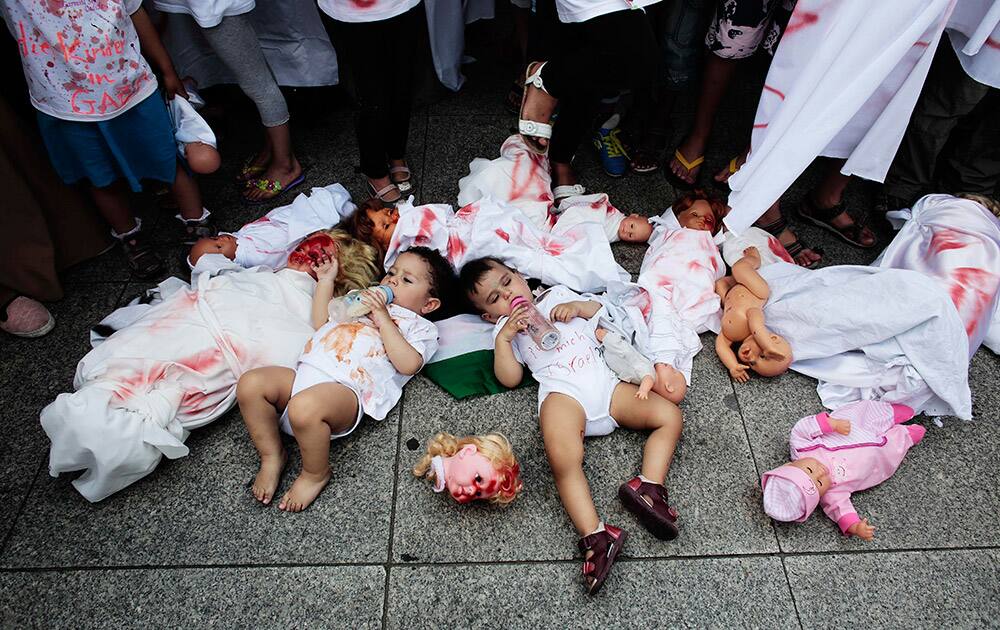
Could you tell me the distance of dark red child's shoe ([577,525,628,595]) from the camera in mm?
1876

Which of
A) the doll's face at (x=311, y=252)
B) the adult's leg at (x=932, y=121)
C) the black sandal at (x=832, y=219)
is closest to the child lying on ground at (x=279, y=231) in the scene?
the doll's face at (x=311, y=252)

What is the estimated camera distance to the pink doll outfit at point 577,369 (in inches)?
86.6

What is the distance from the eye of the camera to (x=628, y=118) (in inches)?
138

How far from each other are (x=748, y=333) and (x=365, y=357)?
145 cm

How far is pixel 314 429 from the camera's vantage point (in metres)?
2.03

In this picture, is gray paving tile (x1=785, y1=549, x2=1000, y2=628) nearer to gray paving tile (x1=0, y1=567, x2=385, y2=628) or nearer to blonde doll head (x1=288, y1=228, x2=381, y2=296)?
gray paving tile (x1=0, y1=567, x2=385, y2=628)

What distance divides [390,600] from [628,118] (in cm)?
269

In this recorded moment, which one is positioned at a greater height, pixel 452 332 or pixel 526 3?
pixel 526 3

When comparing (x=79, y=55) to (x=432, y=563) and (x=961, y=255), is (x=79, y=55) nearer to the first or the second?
(x=432, y=563)

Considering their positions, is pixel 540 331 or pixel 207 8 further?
pixel 207 8

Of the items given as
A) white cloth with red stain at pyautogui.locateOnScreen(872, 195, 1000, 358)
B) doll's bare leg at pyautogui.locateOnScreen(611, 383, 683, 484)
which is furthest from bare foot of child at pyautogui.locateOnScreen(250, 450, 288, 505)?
white cloth with red stain at pyautogui.locateOnScreen(872, 195, 1000, 358)

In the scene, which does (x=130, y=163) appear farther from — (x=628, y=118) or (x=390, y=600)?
(x=628, y=118)

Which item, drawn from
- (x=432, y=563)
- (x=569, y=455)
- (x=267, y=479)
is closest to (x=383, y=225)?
(x=267, y=479)

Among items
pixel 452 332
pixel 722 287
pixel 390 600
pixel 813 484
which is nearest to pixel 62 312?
pixel 452 332
